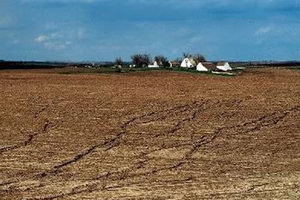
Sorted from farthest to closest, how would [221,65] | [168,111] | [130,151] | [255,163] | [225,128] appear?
1. [221,65]
2. [168,111]
3. [225,128]
4. [130,151]
5. [255,163]

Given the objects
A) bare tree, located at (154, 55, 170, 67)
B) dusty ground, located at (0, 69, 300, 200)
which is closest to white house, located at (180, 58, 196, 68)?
bare tree, located at (154, 55, 170, 67)

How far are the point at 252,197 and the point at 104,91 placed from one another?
943 inches

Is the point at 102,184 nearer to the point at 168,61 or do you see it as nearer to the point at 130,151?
the point at 130,151

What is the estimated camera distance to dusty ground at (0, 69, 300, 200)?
14441mm

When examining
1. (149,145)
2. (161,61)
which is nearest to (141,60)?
(161,61)

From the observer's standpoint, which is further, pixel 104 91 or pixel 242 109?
pixel 104 91

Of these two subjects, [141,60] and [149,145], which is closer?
[149,145]

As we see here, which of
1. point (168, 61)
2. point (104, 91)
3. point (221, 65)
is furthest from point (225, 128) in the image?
point (168, 61)

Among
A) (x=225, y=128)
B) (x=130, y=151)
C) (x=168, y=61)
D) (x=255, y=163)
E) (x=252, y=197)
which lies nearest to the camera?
(x=252, y=197)

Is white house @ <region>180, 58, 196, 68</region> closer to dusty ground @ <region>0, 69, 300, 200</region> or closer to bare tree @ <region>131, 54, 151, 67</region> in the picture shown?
bare tree @ <region>131, 54, 151, 67</region>

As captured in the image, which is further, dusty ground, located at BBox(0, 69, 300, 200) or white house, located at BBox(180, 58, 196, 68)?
white house, located at BBox(180, 58, 196, 68)

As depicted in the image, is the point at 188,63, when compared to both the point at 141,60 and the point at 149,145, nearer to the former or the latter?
the point at 141,60

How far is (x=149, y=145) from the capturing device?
2066cm

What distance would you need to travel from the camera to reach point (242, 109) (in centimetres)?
2934
